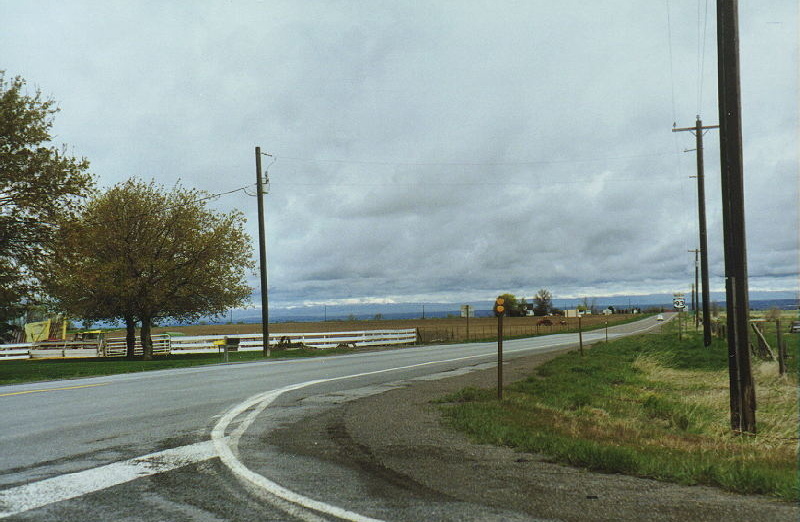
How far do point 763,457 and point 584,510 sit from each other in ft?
10.6

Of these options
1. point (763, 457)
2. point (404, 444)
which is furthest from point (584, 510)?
point (763, 457)

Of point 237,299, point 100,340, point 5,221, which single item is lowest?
point 100,340

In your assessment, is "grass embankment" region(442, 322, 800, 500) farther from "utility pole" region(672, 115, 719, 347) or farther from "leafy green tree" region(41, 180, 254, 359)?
"leafy green tree" region(41, 180, 254, 359)

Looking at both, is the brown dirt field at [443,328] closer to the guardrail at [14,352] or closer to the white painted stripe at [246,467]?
the guardrail at [14,352]

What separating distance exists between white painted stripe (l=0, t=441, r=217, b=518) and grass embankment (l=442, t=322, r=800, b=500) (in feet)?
10.0

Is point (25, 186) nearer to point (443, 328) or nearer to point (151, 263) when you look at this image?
point (151, 263)

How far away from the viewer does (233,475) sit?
5098 mm

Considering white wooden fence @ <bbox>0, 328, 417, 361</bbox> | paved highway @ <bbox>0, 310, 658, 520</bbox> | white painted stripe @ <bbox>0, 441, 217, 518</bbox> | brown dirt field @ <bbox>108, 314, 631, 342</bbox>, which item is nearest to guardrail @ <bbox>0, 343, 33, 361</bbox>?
white wooden fence @ <bbox>0, 328, 417, 361</bbox>

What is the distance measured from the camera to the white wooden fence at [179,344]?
35656mm

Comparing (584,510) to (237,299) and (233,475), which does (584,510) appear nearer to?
(233,475)

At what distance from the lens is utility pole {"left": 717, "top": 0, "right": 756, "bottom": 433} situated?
8.73m

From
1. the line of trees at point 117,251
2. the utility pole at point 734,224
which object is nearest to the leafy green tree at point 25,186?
the line of trees at point 117,251

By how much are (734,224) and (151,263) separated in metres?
27.9

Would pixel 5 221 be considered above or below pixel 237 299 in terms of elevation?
above
